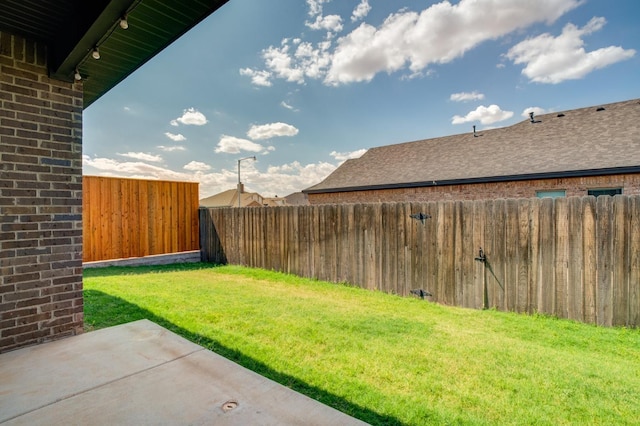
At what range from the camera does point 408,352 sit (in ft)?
9.98

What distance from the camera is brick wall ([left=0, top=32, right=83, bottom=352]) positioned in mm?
2602

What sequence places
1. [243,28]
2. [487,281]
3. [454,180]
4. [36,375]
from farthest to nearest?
[454,180] → [243,28] → [487,281] → [36,375]

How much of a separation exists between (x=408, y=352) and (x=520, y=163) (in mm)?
10271

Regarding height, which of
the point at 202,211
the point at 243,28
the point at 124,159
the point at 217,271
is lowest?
the point at 217,271

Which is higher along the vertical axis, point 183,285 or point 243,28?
point 243,28

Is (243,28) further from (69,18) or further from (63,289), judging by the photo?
(63,289)

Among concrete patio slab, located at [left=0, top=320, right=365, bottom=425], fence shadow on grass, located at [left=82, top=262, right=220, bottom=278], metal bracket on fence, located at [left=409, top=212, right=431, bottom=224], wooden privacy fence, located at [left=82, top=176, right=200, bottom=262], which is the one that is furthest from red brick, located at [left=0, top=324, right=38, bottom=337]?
wooden privacy fence, located at [left=82, top=176, right=200, bottom=262]

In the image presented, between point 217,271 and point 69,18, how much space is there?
6486mm

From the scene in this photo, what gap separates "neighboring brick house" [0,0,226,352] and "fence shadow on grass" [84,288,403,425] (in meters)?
0.76

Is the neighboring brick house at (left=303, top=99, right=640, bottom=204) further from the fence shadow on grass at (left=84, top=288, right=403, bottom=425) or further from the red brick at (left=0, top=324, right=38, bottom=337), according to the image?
the red brick at (left=0, top=324, right=38, bottom=337)

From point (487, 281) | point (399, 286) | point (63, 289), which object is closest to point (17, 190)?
point (63, 289)

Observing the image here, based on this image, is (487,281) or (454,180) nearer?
(487,281)

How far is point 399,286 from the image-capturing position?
226 inches

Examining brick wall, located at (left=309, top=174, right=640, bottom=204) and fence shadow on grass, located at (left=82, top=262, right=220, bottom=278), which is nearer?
fence shadow on grass, located at (left=82, top=262, right=220, bottom=278)
